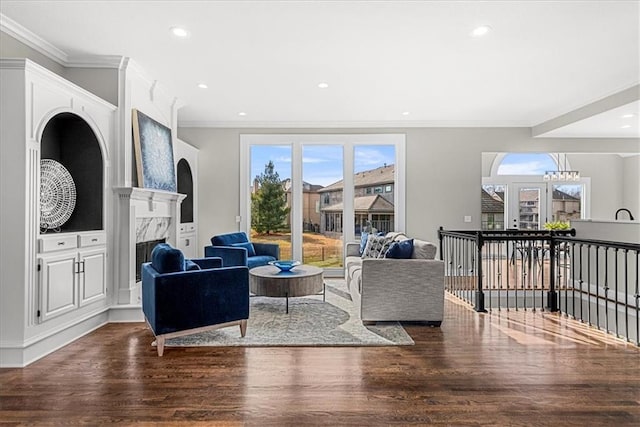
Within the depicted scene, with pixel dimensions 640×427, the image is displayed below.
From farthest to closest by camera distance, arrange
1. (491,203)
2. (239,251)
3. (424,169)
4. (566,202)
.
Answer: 1. (566,202)
2. (491,203)
3. (424,169)
4. (239,251)

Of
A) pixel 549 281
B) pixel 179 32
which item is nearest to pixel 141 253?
pixel 179 32

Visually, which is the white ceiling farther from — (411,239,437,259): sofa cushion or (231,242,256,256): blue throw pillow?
(231,242,256,256): blue throw pillow

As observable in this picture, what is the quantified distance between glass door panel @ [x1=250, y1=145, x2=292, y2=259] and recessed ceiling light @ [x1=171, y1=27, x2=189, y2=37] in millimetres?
3454

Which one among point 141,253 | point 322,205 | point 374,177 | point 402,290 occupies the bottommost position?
point 402,290

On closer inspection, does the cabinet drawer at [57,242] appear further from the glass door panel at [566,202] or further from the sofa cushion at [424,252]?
the glass door panel at [566,202]

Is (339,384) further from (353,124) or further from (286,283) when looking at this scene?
(353,124)

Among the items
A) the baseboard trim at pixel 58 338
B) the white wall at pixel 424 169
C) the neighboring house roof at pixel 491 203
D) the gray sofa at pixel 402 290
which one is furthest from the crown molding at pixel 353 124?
the baseboard trim at pixel 58 338

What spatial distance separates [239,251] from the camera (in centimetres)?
536

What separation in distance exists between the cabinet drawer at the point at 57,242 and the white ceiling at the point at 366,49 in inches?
76.5

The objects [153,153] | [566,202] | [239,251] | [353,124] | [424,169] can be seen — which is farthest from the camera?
[566,202]

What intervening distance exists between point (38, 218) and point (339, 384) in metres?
2.80

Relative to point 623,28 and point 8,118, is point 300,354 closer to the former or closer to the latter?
point 8,118

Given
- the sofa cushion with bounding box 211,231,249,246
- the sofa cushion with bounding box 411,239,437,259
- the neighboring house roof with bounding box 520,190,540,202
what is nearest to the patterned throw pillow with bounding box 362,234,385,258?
the sofa cushion with bounding box 411,239,437,259

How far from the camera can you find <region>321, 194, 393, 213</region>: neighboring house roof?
7.05 meters
